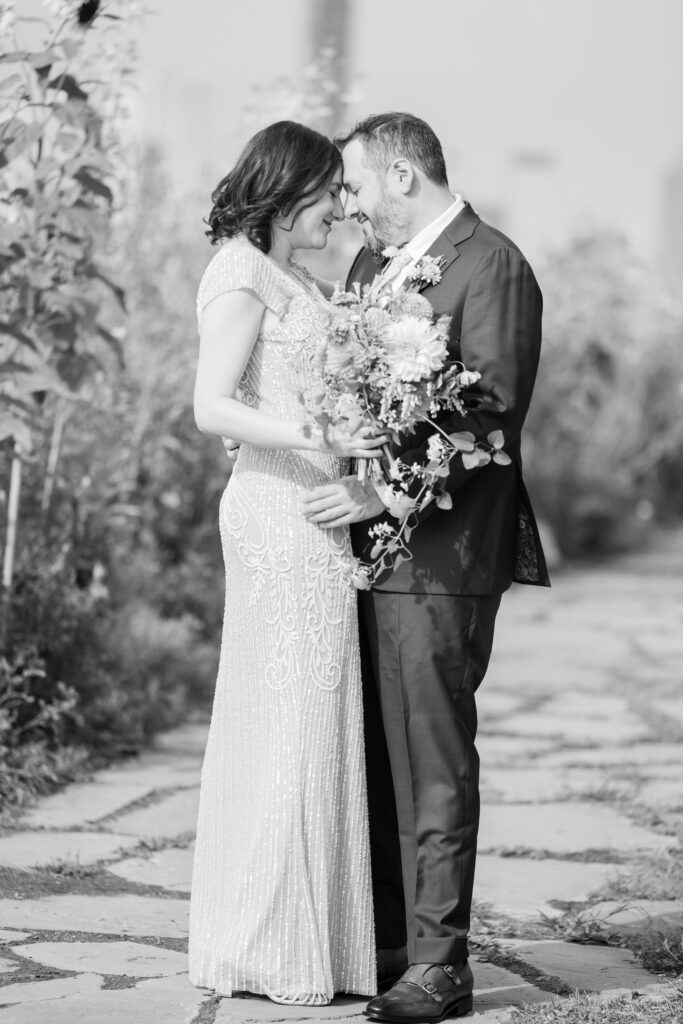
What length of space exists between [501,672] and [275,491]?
4400mm

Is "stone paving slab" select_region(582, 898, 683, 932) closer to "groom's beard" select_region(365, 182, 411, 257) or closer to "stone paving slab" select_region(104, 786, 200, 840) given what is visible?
Answer: "stone paving slab" select_region(104, 786, 200, 840)

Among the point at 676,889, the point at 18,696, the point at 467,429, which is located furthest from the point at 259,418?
the point at 18,696

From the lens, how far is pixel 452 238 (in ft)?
9.32

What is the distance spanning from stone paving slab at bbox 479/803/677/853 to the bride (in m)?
1.44

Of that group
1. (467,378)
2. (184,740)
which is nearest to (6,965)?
(467,378)

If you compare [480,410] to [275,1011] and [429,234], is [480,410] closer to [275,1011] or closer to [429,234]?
[429,234]

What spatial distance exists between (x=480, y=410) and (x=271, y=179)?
0.64 metres

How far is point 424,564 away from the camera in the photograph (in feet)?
9.21

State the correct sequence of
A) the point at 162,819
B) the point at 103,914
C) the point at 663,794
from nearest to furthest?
the point at 103,914
the point at 162,819
the point at 663,794

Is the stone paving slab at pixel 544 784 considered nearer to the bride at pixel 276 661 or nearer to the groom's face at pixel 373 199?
the bride at pixel 276 661

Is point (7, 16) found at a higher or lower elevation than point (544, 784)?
higher

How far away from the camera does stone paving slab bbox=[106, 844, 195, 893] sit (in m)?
3.71

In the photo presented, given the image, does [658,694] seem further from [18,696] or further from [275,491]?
[275,491]

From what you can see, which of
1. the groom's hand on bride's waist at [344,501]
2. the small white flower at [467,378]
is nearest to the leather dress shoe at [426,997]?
the groom's hand on bride's waist at [344,501]
